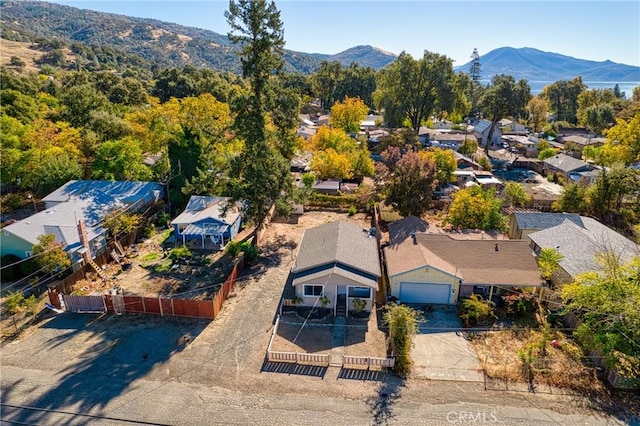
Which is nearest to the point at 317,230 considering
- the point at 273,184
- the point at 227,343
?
the point at 273,184

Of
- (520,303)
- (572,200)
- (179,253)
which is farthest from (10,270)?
(572,200)

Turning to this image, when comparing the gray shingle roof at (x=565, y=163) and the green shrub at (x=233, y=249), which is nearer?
the green shrub at (x=233, y=249)

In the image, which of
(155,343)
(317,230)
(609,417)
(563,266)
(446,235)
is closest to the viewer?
(609,417)

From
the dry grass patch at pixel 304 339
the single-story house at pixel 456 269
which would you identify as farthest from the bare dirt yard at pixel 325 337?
the single-story house at pixel 456 269

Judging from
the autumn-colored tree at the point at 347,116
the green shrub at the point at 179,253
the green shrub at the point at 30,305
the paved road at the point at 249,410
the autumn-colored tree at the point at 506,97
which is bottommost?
the paved road at the point at 249,410

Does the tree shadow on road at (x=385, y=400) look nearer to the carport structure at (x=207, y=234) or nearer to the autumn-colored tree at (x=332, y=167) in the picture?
the carport structure at (x=207, y=234)

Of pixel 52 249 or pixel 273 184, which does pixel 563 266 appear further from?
pixel 52 249

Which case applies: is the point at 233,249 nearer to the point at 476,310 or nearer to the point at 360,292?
the point at 360,292
